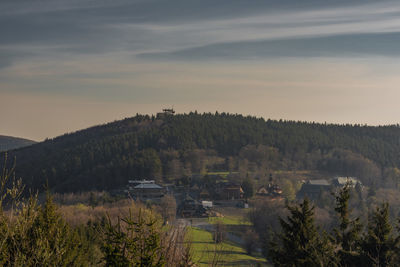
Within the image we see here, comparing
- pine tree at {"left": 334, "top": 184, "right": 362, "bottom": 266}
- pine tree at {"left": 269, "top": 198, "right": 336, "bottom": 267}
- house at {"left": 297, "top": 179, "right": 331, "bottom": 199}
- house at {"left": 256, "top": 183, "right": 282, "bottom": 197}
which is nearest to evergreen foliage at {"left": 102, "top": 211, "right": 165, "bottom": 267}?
pine tree at {"left": 269, "top": 198, "right": 336, "bottom": 267}

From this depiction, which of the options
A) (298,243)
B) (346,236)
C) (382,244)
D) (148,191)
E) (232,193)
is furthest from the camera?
(232,193)

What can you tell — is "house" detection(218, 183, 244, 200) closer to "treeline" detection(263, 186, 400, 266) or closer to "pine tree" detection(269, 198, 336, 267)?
"treeline" detection(263, 186, 400, 266)

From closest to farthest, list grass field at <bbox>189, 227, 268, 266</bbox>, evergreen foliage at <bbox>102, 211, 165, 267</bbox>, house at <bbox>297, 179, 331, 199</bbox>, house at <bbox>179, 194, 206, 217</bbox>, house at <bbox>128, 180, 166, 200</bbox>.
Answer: evergreen foliage at <bbox>102, 211, 165, 267</bbox>
grass field at <bbox>189, 227, 268, 266</bbox>
house at <bbox>179, 194, 206, 217</bbox>
house at <bbox>128, 180, 166, 200</bbox>
house at <bbox>297, 179, 331, 199</bbox>

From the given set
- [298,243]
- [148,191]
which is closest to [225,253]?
[298,243]

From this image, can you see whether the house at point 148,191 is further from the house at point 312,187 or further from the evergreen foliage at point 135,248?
the evergreen foliage at point 135,248

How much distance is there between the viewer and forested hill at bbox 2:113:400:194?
427ft

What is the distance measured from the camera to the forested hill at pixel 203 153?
5123 inches

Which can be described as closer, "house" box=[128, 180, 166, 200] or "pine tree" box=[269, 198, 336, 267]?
"pine tree" box=[269, 198, 336, 267]

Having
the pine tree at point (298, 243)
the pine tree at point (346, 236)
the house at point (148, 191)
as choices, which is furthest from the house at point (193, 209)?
the pine tree at point (298, 243)

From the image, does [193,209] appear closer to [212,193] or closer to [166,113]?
[212,193]

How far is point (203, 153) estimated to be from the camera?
14425cm

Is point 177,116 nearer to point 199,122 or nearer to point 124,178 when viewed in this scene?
point 199,122

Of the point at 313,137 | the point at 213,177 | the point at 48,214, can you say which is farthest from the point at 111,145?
the point at 48,214

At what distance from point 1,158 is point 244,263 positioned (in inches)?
5550
